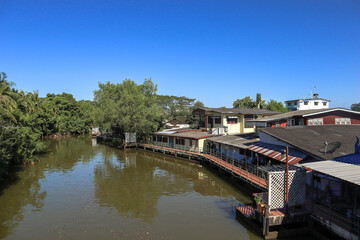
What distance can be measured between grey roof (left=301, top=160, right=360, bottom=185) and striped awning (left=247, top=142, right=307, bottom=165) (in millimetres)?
2312

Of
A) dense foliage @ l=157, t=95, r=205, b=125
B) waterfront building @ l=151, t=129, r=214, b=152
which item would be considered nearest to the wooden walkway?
waterfront building @ l=151, t=129, r=214, b=152

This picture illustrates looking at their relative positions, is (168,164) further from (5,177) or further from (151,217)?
(5,177)

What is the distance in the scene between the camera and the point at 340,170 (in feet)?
34.7

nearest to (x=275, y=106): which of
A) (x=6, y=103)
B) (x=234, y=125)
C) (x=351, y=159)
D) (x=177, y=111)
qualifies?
(x=177, y=111)

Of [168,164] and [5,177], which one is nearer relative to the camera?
[5,177]

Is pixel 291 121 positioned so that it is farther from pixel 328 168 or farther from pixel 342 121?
pixel 328 168

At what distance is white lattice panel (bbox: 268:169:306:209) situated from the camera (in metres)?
12.3

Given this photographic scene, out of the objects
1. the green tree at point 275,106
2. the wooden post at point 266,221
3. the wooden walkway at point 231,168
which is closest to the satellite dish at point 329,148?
the wooden walkway at point 231,168

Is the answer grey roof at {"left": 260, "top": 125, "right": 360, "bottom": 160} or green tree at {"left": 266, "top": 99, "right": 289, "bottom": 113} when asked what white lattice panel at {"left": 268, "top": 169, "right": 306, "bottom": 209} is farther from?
green tree at {"left": 266, "top": 99, "right": 289, "bottom": 113}

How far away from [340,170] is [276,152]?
6.76 metres

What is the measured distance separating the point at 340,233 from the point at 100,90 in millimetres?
57420

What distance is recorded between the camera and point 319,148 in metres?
14.9

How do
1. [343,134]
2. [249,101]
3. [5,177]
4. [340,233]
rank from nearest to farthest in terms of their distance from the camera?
1. [340,233]
2. [343,134]
3. [5,177]
4. [249,101]

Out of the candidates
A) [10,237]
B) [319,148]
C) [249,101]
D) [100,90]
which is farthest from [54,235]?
[249,101]
